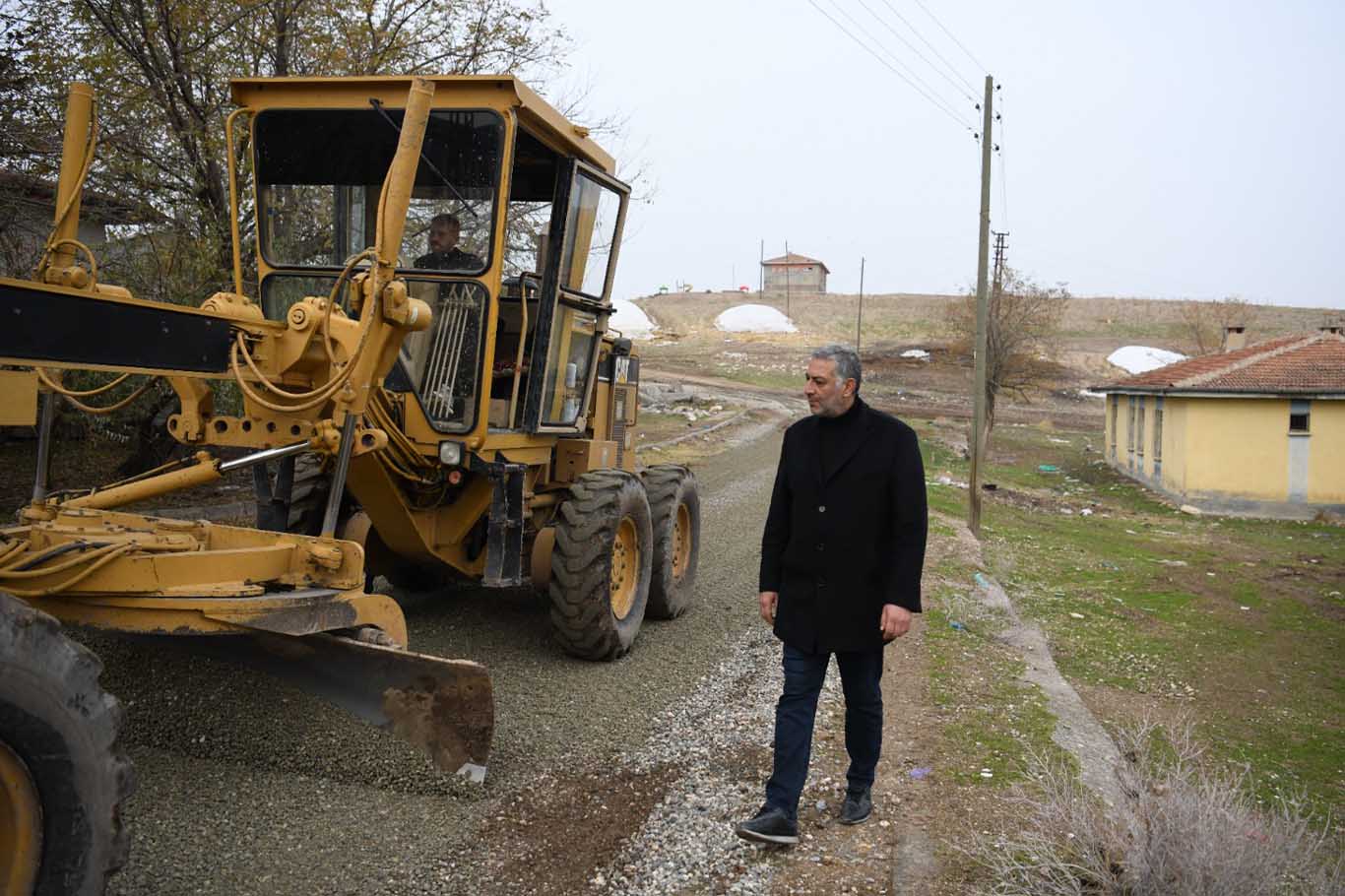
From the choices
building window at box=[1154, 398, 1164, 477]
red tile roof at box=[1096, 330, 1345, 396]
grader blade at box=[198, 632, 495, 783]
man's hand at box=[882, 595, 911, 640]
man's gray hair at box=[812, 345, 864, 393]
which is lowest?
grader blade at box=[198, 632, 495, 783]

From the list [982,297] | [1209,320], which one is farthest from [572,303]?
[1209,320]

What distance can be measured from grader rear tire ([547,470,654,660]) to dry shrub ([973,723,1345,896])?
298 cm

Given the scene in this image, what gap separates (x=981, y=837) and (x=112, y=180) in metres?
10.8

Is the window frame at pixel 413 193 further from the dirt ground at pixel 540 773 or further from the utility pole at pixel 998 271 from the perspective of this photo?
the utility pole at pixel 998 271

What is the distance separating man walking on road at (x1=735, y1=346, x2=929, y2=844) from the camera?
457 centimetres

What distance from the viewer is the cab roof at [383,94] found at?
20.3 feet

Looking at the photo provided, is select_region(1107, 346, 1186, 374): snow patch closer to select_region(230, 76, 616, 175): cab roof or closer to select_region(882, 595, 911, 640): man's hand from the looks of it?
select_region(230, 76, 616, 175): cab roof

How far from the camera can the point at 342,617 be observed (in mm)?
4730

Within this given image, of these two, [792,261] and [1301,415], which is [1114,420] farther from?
[792,261]

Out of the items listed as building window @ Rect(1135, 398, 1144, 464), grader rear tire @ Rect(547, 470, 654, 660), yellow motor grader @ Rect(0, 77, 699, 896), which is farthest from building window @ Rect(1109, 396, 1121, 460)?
grader rear tire @ Rect(547, 470, 654, 660)

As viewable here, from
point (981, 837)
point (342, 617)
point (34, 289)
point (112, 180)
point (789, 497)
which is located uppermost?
point (112, 180)

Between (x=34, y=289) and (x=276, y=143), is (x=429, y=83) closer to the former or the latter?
(x=276, y=143)

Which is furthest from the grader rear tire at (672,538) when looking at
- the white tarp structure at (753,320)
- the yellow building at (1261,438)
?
the white tarp structure at (753,320)

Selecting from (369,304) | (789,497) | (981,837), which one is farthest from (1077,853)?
(369,304)
